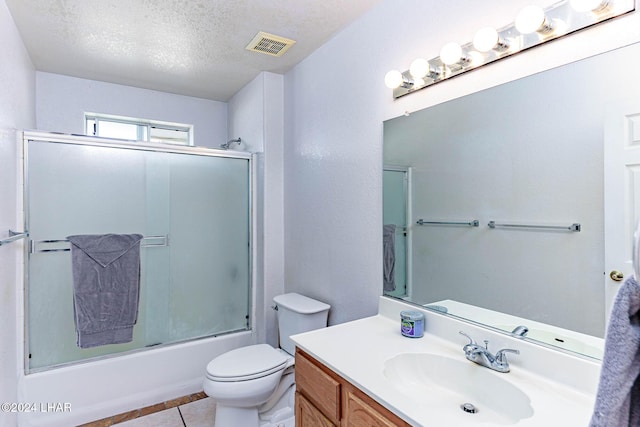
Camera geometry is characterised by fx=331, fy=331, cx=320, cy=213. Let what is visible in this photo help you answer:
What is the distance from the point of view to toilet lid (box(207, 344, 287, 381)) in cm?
171

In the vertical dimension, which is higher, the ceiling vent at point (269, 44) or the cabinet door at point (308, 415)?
the ceiling vent at point (269, 44)

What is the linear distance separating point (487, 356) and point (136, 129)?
3190mm

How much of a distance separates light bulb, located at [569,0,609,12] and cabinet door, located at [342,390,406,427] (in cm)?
124

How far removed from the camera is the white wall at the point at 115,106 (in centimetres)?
255

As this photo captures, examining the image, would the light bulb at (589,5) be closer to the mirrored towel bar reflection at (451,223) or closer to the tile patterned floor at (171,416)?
the mirrored towel bar reflection at (451,223)

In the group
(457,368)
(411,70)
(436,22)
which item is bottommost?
(457,368)

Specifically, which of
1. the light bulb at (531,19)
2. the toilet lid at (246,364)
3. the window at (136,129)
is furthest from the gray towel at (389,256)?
the window at (136,129)

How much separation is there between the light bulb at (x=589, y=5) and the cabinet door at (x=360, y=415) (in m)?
1.24

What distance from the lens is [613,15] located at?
901mm

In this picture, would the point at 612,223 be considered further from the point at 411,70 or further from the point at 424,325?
the point at 411,70

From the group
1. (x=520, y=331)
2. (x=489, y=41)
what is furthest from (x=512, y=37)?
(x=520, y=331)

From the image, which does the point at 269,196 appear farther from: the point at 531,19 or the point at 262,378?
the point at 531,19

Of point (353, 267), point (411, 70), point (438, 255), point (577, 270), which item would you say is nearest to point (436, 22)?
point (411, 70)

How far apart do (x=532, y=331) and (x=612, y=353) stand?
744 mm
